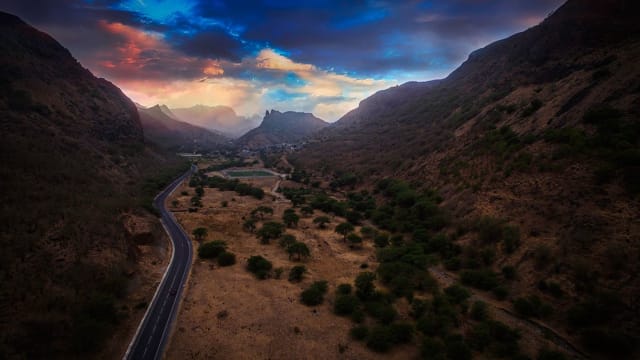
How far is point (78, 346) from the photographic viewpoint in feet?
91.8

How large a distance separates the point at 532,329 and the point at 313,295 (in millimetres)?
23645

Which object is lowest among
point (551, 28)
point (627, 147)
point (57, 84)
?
point (627, 147)

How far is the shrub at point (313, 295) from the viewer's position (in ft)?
128

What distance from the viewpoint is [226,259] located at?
167 ft

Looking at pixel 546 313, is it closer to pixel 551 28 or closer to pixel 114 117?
pixel 551 28

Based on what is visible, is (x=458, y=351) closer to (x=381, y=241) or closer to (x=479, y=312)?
(x=479, y=312)

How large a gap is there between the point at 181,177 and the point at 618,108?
141364 millimetres

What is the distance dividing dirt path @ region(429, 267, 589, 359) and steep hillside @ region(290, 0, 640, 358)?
3.79 ft

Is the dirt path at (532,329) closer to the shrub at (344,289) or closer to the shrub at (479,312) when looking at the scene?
the shrub at (479,312)

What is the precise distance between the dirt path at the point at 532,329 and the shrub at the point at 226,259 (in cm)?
3584

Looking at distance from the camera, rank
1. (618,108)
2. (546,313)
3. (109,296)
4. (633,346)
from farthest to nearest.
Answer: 1. (618,108)
2. (109,296)
3. (546,313)
4. (633,346)

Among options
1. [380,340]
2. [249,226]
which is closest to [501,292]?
[380,340]

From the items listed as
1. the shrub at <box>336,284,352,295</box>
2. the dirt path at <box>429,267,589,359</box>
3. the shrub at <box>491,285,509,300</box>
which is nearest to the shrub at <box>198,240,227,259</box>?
the shrub at <box>336,284,352,295</box>

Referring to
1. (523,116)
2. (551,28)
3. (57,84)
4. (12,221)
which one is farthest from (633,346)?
(57,84)
